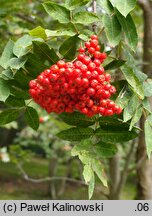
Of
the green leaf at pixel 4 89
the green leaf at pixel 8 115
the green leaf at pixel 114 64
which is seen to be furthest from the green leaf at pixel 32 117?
the green leaf at pixel 114 64

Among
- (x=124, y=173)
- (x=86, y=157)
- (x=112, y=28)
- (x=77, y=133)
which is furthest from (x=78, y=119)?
(x=124, y=173)

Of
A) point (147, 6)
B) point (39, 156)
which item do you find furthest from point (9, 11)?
point (39, 156)

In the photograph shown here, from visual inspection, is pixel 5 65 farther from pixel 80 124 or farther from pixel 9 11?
pixel 9 11

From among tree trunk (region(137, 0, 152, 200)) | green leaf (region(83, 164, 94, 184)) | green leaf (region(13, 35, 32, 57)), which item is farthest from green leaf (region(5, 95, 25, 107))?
tree trunk (region(137, 0, 152, 200))

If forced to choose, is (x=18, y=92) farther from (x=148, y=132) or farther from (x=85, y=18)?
(x=148, y=132)

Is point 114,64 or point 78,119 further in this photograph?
point 78,119

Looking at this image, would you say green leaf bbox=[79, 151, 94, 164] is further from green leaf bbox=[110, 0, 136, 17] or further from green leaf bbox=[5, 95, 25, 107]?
green leaf bbox=[110, 0, 136, 17]
